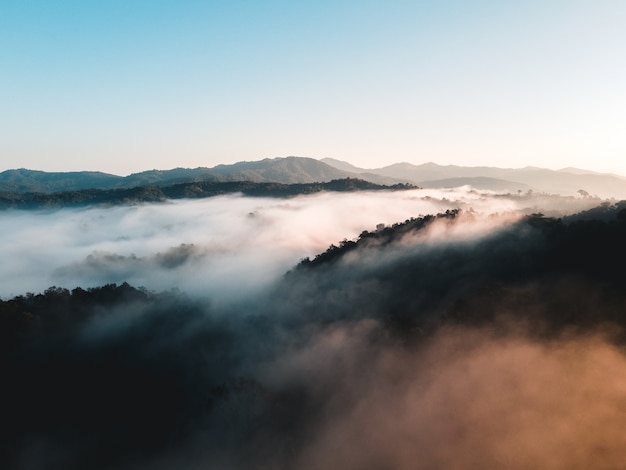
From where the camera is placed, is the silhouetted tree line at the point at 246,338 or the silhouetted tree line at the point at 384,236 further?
the silhouetted tree line at the point at 384,236

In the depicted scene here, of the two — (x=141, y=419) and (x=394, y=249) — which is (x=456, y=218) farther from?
(x=141, y=419)

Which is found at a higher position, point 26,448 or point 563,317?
point 563,317

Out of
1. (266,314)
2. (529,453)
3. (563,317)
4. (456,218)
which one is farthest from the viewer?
(456,218)

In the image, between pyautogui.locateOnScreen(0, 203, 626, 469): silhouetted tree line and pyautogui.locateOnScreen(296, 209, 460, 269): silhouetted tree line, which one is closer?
pyautogui.locateOnScreen(0, 203, 626, 469): silhouetted tree line

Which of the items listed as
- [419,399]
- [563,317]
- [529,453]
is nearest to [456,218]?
[563,317]

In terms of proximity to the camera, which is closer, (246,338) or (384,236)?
(246,338)

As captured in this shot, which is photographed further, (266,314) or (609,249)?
(266,314)

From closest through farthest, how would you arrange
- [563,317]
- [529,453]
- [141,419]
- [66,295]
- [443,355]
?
[529,453]
[563,317]
[443,355]
[141,419]
[66,295]

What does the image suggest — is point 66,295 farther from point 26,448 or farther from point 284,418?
point 284,418

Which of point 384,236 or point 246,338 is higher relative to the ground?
point 384,236

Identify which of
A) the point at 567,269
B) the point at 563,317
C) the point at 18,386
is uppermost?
the point at 567,269
